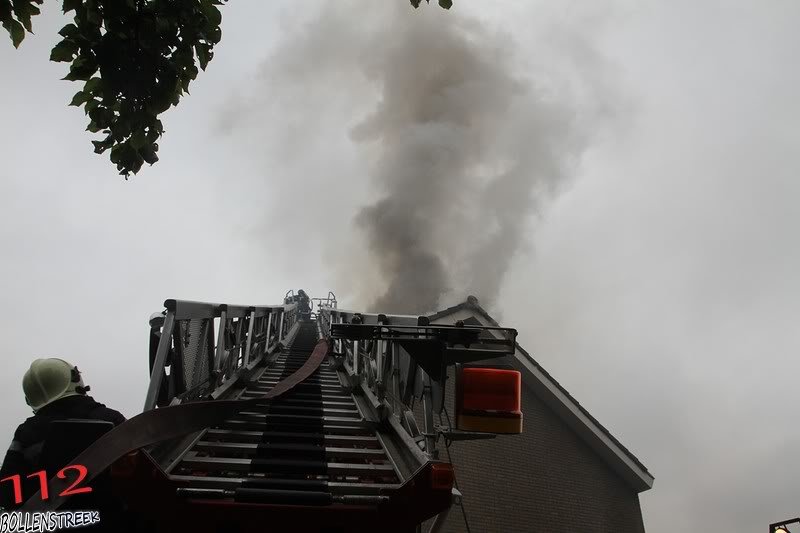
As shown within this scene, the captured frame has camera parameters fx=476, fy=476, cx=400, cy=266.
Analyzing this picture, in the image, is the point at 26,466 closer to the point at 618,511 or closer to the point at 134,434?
the point at 134,434

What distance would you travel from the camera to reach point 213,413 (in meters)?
2.64

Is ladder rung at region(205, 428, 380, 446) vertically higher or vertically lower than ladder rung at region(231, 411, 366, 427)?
lower

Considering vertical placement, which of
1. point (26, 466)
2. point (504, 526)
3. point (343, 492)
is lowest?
point (504, 526)

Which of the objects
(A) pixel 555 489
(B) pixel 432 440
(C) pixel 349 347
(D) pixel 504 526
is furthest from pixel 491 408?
(A) pixel 555 489

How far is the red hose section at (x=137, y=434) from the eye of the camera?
1760 mm

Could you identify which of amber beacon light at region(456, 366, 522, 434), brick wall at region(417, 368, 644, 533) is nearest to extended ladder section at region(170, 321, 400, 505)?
amber beacon light at region(456, 366, 522, 434)

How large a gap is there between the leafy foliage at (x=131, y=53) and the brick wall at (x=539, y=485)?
17.1 ft

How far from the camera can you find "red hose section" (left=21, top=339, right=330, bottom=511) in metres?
1.76

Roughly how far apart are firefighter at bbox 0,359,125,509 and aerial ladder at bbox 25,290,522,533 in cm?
32

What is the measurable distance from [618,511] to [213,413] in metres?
7.03

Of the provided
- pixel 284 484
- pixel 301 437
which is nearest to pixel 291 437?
pixel 301 437

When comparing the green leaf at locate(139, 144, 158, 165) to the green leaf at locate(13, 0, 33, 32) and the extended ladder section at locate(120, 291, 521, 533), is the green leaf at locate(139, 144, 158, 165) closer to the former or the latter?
the green leaf at locate(13, 0, 33, 32)

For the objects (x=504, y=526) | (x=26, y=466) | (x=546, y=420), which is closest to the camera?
(x=26, y=466)

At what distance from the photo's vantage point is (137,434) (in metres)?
2.03
